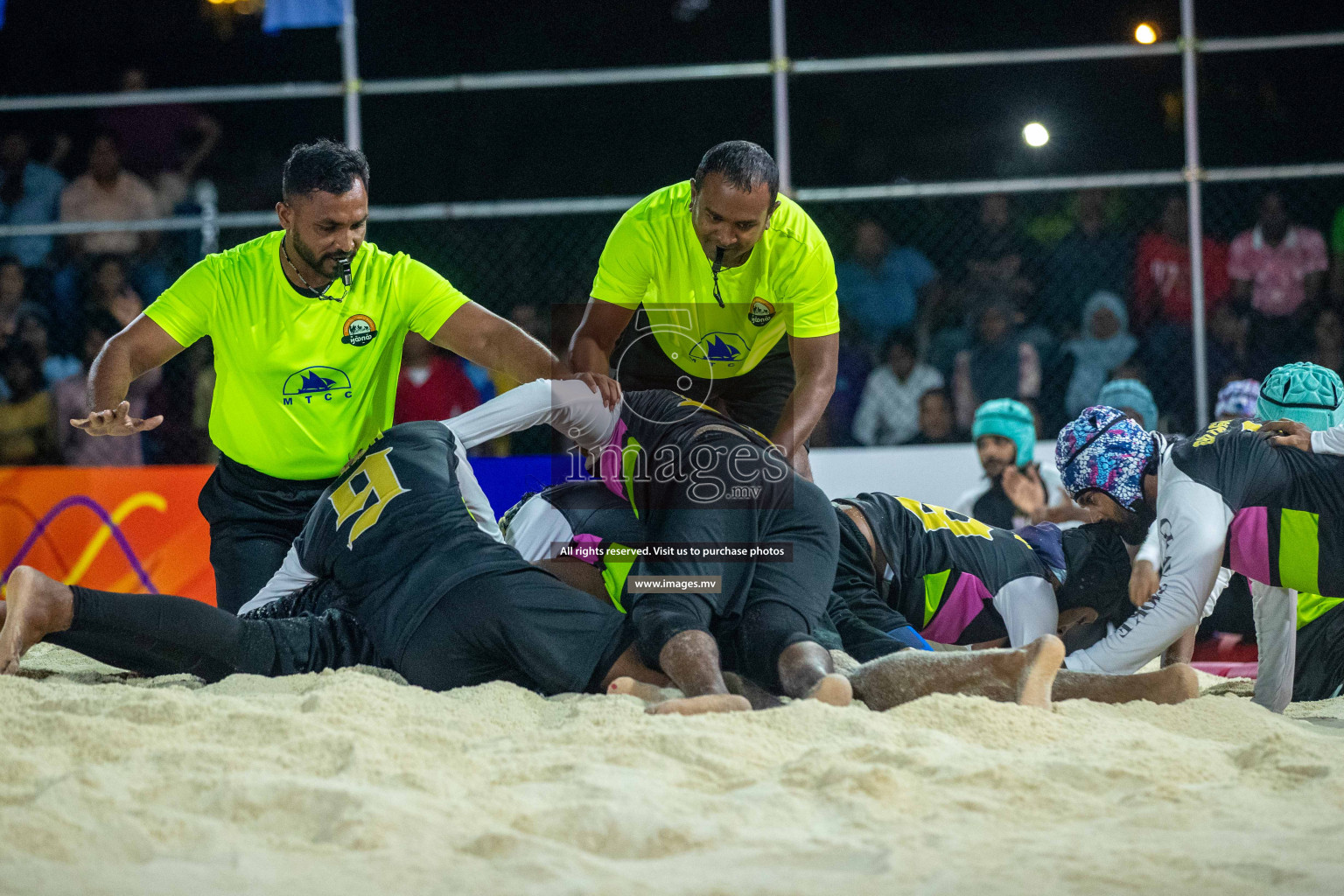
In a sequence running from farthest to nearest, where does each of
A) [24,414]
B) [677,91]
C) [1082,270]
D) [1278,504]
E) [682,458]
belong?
[677,91] < [1082,270] < [24,414] < [1278,504] < [682,458]

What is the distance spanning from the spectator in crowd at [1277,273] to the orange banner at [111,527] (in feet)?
16.5

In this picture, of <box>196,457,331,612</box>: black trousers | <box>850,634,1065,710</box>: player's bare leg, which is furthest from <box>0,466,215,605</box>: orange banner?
<box>850,634,1065,710</box>: player's bare leg

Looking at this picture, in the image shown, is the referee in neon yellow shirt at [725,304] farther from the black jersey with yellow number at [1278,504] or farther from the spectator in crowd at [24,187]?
the spectator in crowd at [24,187]

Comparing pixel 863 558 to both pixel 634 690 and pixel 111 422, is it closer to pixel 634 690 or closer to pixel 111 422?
pixel 634 690

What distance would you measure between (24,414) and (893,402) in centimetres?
426

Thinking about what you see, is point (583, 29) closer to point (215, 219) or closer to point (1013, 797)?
point (215, 219)

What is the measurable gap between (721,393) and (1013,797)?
247 centimetres

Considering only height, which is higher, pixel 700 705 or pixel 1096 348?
pixel 1096 348

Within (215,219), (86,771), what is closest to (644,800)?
(86,771)

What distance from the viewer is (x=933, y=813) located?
6.21 feet

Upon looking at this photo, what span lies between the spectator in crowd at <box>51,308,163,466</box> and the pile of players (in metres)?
3.16

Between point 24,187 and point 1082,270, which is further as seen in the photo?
point 24,187

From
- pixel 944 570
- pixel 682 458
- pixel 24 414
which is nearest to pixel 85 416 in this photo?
pixel 24 414

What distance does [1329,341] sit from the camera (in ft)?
19.8
